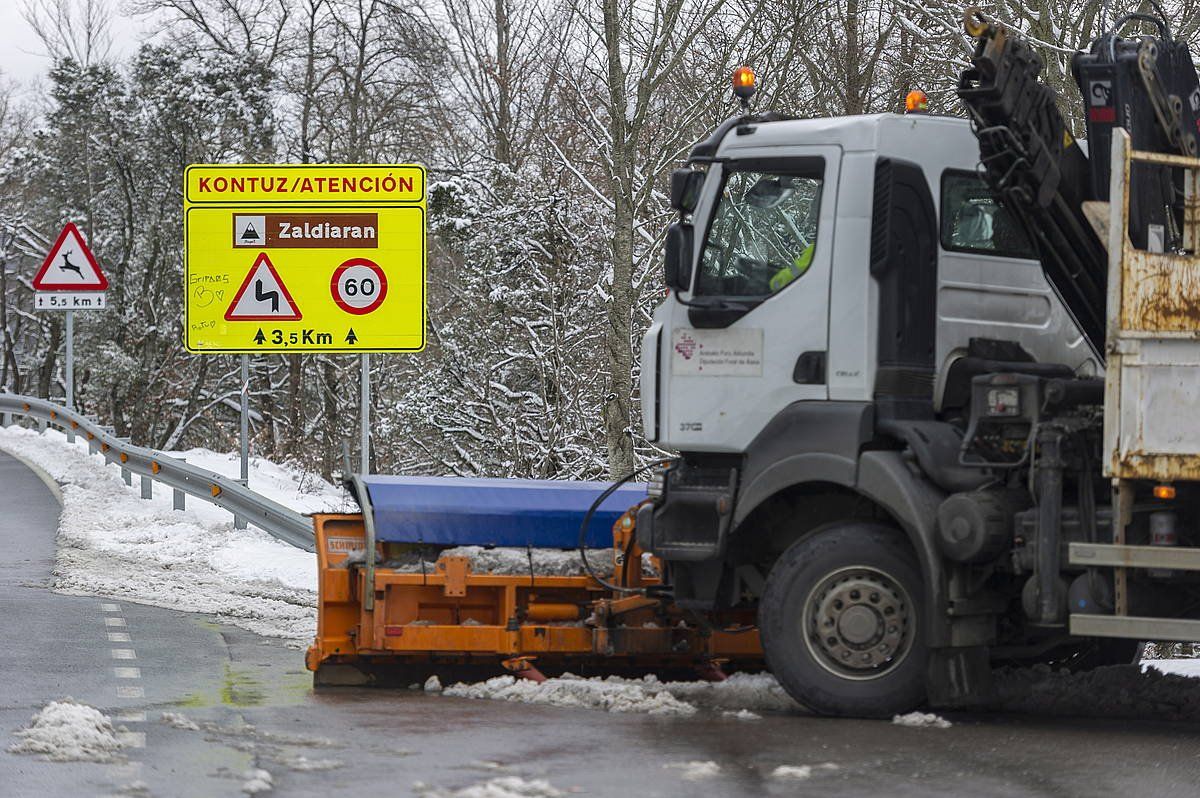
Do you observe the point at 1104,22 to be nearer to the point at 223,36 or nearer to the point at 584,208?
the point at 584,208

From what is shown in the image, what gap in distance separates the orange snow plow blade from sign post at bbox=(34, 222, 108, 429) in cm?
1352

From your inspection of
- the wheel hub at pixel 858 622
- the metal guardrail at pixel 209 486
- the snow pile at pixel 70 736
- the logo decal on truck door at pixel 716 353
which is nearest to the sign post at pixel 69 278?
the metal guardrail at pixel 209 486

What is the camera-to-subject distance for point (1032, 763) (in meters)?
6.91

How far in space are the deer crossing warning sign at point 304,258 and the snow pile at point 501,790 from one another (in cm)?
939

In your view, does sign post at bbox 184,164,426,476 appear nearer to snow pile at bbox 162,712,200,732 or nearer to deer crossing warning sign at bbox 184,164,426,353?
deer crossing warning sign at bbox 184,164,426,353

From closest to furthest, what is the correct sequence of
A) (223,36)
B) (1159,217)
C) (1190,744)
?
(1190,744) → (1159,217) → (223,36)

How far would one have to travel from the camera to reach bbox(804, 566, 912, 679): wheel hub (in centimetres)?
821

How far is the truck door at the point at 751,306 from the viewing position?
28.0 feet

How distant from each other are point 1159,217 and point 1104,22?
7532 mm

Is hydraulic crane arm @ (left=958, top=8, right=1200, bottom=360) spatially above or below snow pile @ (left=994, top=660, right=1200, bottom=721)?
above

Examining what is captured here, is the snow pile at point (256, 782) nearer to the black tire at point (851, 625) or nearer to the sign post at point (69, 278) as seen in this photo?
the black tire at point (851, 625)

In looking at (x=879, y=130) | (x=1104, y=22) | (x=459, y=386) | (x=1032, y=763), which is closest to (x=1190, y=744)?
(x=1032, y=763)

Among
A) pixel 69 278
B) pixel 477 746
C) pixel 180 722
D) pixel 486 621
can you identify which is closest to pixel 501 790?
pixel 477 746

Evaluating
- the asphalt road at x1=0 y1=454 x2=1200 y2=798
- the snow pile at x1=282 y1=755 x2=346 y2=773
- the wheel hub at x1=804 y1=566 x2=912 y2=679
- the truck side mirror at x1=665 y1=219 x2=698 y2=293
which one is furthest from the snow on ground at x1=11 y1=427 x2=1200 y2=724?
the truck side mirror at x1=665 y1=219 x2=698 y2=293
